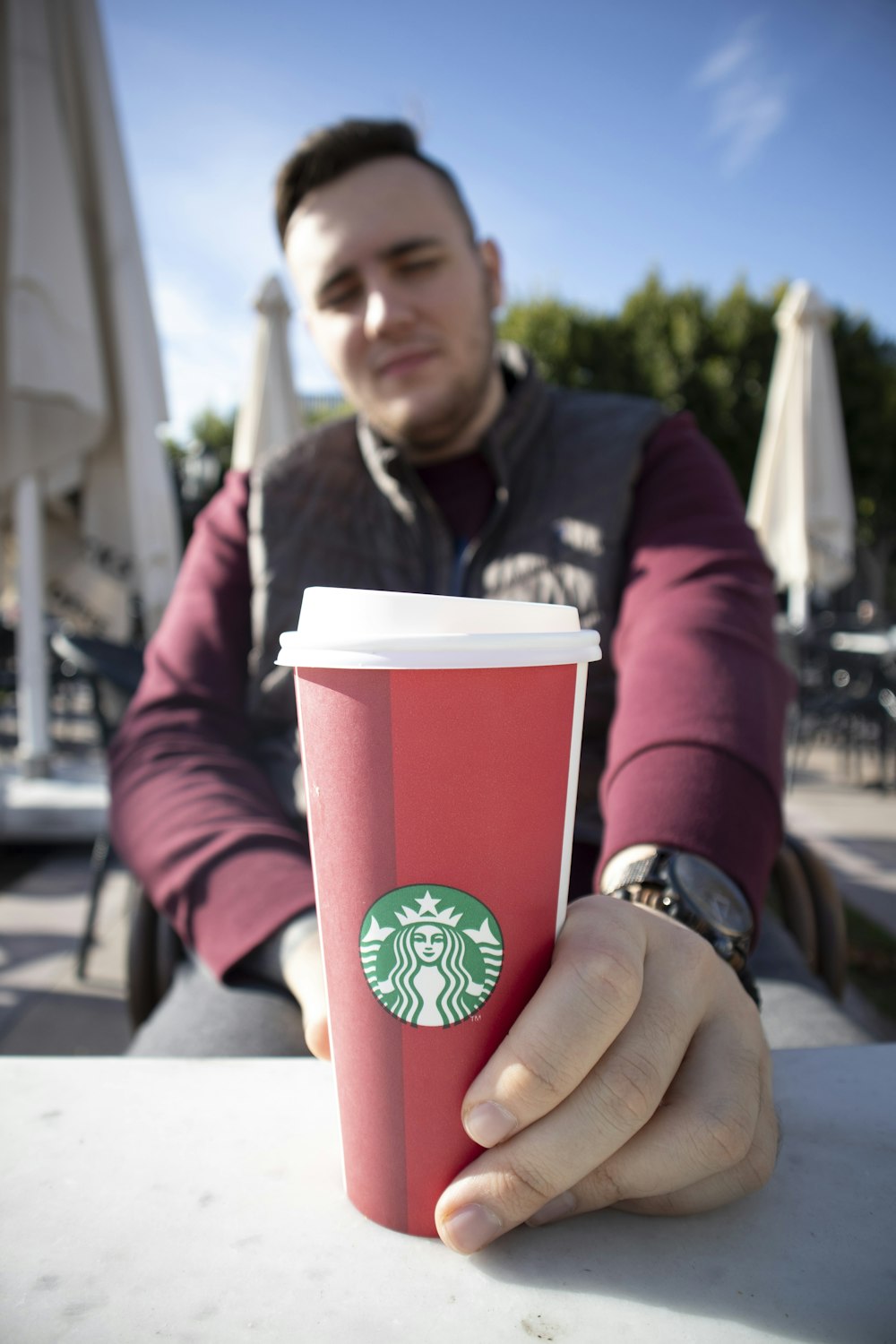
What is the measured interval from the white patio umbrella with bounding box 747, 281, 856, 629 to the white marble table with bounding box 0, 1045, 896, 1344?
22.1 feet

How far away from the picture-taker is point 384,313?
1449 mm

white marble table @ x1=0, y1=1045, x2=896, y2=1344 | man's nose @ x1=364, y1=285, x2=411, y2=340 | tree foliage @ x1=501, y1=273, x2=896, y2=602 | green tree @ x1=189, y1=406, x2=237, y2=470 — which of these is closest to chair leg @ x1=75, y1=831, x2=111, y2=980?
man's nose @ x1=364, y1=285, x2=411, y2=340

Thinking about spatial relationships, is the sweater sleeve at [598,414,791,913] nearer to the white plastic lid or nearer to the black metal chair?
the white plastic lid

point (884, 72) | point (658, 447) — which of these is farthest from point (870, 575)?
point (658, 447)

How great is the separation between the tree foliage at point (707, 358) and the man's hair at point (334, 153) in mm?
14271

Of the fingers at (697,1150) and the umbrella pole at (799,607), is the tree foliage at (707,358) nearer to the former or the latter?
the umbrella pole at (799,607)

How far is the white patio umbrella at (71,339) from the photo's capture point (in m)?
3.42

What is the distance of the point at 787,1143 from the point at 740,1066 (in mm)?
101

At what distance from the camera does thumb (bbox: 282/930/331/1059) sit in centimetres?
61

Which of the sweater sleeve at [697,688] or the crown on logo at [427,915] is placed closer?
the crown on logo at [427,915]

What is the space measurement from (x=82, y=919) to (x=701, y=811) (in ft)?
10.5

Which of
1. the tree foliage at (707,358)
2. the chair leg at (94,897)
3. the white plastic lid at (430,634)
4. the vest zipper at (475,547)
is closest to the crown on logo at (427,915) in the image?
the white plastic lid at (430,634)

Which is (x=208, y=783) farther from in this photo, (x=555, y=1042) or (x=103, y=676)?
(x=103, y=676)

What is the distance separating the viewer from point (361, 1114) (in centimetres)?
50
